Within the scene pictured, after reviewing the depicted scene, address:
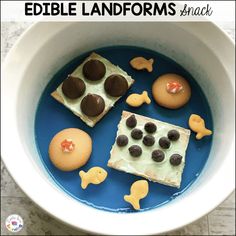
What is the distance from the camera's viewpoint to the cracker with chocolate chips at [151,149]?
3.27 feet

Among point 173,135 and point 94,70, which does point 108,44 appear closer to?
point 94,70

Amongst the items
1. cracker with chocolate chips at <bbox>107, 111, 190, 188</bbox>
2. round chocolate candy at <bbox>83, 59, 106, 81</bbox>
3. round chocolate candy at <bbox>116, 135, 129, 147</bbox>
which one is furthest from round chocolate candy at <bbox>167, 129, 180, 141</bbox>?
round chocolate candy at <bbox>83, 59, 106, 81</bbox>

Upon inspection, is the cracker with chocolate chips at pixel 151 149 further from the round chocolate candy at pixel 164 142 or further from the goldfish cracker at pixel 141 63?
the goldfish cracker at pixel 141 63

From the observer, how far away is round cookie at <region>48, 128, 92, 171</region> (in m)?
0.99

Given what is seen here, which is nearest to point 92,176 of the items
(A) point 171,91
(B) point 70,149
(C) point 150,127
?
(B) point 70,149

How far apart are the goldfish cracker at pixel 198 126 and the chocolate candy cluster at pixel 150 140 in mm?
56

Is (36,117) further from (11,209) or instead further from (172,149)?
(172,149)

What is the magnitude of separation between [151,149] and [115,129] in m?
0.11

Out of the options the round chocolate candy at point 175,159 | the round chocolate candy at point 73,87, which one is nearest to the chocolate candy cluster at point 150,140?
the round chocolate candy at point 175,159

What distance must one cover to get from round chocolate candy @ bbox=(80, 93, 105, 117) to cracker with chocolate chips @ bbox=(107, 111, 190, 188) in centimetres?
7

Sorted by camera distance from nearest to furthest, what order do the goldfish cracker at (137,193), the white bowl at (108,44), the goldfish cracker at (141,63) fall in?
1. the white bowl at (108,44)
2. the goldfish cracker at (137,193)
3. the goldfish cracker at (141,63)

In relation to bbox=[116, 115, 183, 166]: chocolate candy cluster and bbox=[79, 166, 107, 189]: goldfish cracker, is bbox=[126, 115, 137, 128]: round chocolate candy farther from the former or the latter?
bbox=[79, 166, 107, 189]: goldfish cracker

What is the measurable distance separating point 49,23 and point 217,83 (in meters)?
0.42

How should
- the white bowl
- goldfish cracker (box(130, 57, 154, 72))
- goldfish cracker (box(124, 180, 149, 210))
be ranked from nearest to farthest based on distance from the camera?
the white bowl < goldfish cracker (box(124, 180, 149, 210)) < goldfish cracker (box(130, 57, 154, 72))
